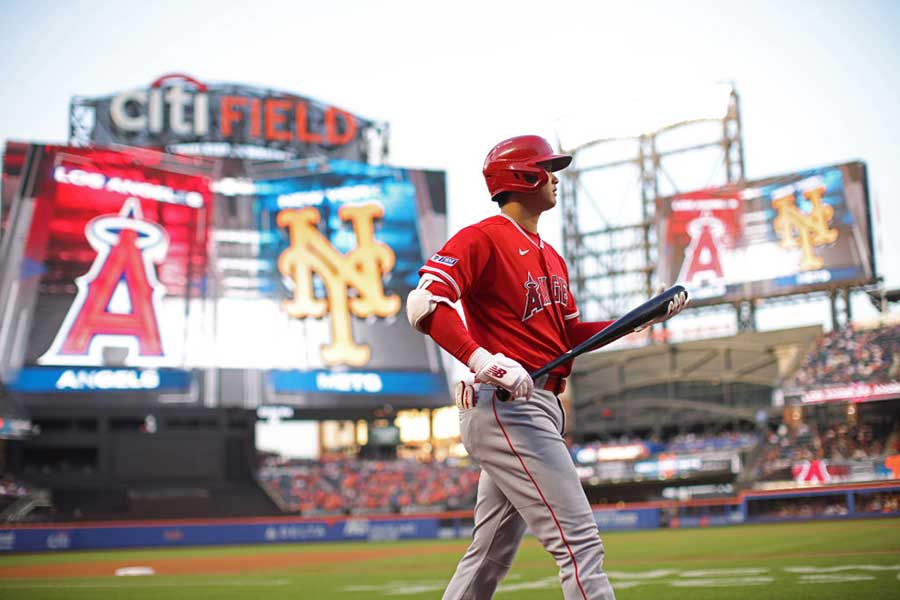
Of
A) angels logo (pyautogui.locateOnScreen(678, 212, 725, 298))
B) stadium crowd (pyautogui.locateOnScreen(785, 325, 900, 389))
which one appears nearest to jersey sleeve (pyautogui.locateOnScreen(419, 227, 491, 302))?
stadium crowd (pyautogui.locateOnScreen(785, 325, 900, 389))

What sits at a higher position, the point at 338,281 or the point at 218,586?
the point at 338,281

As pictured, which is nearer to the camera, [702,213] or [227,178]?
[227,178]

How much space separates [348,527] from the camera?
31078mm

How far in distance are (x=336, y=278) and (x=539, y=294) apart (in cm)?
3191

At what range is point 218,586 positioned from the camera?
42.9ft

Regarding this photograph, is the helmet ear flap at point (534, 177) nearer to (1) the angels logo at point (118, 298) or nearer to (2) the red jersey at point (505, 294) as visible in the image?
(2) the red jersey at point (505, 294)

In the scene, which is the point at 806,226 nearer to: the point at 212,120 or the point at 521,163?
the point at 212,120

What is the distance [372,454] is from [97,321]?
1618 centimetres

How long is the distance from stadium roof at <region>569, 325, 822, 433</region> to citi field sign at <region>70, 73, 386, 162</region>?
16332 millimetres

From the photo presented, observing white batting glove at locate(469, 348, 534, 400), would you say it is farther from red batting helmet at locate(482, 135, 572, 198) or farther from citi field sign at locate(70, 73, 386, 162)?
citi field sign at locate(70, 73, 386, 162)

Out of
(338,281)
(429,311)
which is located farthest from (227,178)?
(429,311)

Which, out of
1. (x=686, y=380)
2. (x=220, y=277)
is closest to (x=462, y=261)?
(x=220, y=277)

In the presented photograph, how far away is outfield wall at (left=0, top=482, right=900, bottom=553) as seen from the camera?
27578 mm

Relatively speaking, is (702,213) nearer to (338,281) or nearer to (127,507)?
(338,281)
